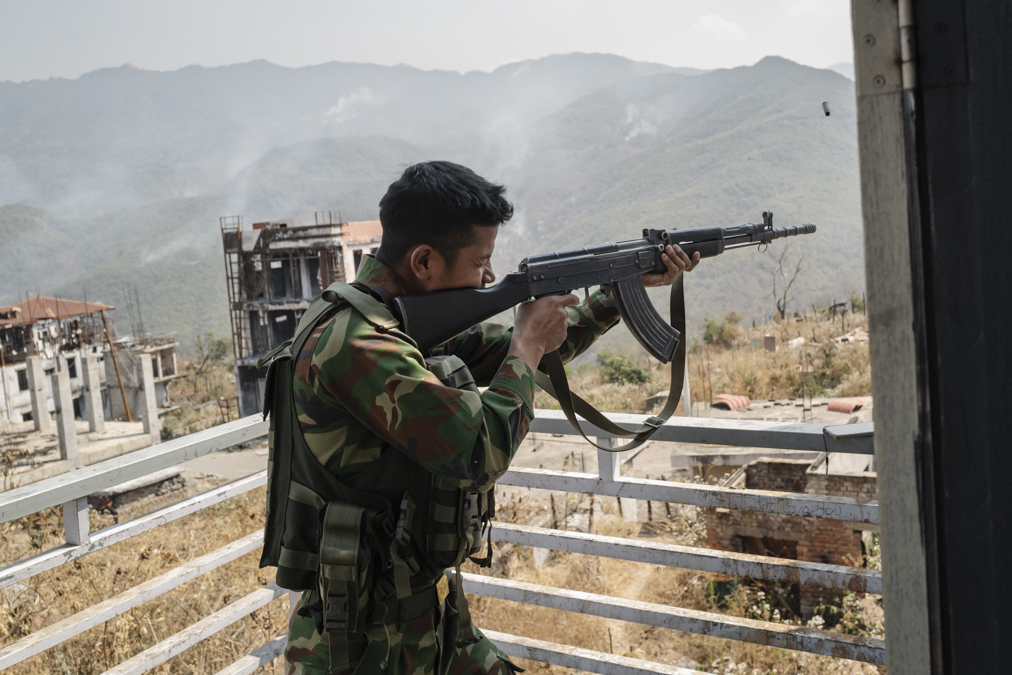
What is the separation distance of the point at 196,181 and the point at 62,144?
34263 mm

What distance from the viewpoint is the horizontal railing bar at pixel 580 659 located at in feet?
7.95

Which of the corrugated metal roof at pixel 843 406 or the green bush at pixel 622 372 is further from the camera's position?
the green bush at pixel 622 372

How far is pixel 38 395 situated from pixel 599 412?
103 ft

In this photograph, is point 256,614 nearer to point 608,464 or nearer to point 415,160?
point 608,464

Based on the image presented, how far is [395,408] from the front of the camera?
1430mm

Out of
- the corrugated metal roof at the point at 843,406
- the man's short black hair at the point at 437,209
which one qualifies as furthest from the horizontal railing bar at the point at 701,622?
the corrugated metal roof at the point at 843,406

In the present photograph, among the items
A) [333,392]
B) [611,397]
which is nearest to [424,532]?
[333,392]

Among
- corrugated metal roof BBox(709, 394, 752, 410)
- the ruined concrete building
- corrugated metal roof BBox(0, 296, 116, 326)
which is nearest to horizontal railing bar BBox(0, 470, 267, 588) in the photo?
corrugated metal roof BBox(709, 394, 752, 410)

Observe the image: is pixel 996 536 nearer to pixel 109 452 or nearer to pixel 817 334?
pixel 817 334

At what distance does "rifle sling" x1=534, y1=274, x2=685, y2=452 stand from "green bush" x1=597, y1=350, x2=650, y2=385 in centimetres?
1934

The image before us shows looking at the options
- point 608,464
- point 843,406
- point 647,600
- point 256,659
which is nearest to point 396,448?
point 608,464

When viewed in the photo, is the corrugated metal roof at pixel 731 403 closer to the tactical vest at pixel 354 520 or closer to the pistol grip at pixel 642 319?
the pistol grip at pixel 642 319

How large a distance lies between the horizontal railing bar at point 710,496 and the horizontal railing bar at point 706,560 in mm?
159

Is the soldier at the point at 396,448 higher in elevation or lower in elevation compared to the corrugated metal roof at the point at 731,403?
higher
